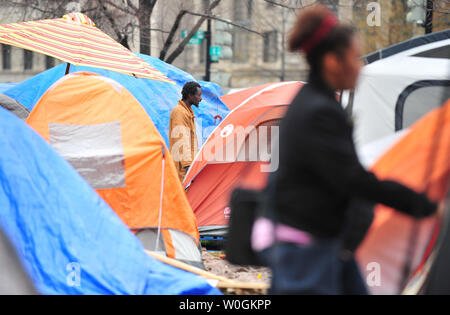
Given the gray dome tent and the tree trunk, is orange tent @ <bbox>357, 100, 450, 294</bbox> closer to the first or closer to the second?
the gray dome tent

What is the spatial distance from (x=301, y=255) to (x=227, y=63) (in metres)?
40.3

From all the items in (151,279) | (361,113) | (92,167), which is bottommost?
(151,279)

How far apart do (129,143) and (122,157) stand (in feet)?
0.59

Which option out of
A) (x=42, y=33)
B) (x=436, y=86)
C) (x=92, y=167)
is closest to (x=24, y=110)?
→ (x=42, y=33)

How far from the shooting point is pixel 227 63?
138 feet

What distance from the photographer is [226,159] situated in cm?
744

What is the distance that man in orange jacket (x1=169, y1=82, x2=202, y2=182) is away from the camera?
7.37 metres

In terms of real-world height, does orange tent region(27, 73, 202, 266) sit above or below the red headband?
below

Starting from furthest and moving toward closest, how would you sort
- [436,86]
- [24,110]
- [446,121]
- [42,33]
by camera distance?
[24,110]
[42,33]
[436,86]
[446,121]

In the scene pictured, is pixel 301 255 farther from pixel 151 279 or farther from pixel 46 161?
pixel 46 161

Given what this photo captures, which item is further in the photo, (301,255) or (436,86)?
(436,86)

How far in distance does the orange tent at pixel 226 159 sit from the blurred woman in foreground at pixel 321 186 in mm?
4841

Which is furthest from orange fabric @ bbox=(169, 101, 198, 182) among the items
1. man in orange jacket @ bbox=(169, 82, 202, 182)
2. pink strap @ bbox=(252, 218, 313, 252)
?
pink strap @ bbox=(252, 218, 313, 252)

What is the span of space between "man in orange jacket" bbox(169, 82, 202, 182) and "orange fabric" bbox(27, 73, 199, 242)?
3.70ft
